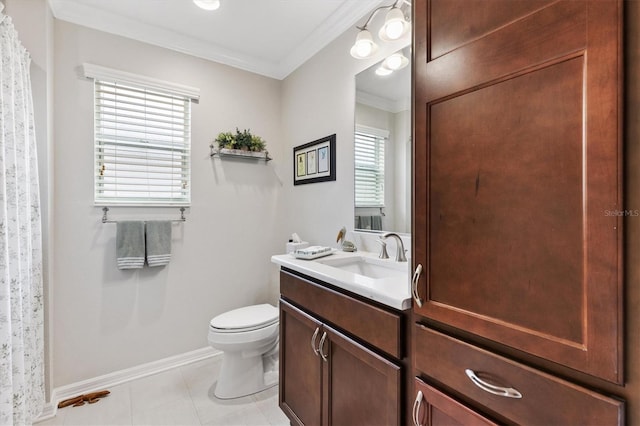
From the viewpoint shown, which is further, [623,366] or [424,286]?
[424,286]

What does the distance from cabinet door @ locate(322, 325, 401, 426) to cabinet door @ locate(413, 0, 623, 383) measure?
30cm

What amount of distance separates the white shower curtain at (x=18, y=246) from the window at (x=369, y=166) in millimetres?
1703

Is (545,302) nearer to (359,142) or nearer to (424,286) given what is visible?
(424,286)

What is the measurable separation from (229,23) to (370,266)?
6.40ft

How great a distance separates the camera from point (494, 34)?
708 mm

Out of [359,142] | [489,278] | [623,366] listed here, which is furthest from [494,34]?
[359,142]

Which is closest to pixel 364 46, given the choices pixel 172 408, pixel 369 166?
pixel 369 166

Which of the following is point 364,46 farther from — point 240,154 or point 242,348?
point 242,348

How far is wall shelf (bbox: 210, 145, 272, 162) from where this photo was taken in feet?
8.00

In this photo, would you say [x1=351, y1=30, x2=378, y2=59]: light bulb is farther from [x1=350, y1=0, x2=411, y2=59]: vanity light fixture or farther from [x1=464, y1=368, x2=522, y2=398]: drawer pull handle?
[x1=464, y1=368, x2=522, y2=398]: drawer pull handle

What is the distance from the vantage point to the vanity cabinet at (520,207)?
1.82 ft

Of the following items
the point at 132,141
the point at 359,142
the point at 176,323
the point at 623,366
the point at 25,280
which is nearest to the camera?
the point at 623,366

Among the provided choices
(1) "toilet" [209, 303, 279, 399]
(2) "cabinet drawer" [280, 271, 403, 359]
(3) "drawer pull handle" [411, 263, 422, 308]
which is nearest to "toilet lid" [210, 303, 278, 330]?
(1) "toilet" [209, 303, 279, 399]

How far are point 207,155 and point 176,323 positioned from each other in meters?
1.37
